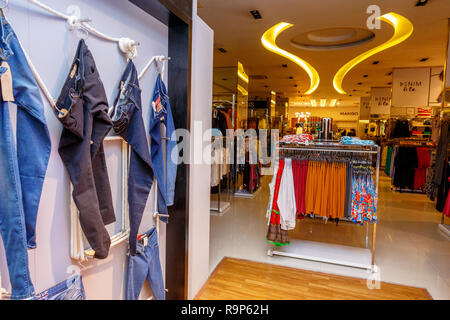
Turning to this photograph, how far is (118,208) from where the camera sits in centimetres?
181

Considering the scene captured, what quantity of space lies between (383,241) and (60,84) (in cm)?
411

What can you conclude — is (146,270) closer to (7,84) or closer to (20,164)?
(20,164)

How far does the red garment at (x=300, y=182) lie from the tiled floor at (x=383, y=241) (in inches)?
25.4

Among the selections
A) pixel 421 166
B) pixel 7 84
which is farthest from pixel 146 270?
pixel 421 166

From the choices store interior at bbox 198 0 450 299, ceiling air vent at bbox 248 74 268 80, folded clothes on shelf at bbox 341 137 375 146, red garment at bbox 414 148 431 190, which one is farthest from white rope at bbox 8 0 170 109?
ceiling air vent at bbox 248 74 268 80

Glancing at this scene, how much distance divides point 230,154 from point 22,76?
4621mm

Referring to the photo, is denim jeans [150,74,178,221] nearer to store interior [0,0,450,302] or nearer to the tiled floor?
store interior [0,0,450,302]

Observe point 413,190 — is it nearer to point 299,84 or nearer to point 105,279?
point 299,84

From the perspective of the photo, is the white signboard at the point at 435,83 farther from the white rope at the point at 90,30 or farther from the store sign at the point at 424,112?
the white rope at the point at 90,30

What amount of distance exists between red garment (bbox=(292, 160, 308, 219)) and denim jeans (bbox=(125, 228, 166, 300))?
171cm

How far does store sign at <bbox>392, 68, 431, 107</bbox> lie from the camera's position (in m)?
7.41

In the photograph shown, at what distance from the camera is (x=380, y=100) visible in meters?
10.3

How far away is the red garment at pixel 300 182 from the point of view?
3191 mm

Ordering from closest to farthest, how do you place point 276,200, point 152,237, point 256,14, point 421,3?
point 152,237 → point 276,200 → point 421,3 → point 256,14
